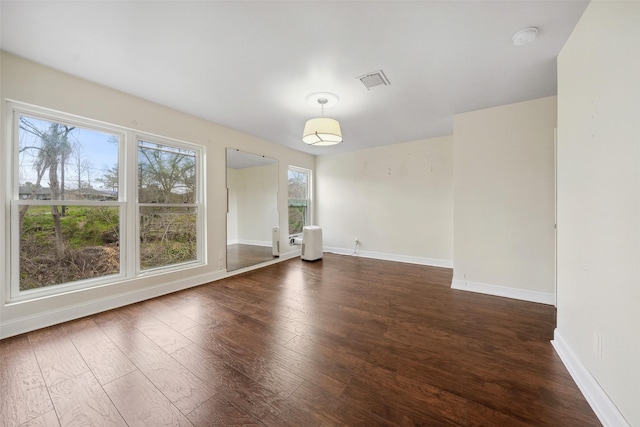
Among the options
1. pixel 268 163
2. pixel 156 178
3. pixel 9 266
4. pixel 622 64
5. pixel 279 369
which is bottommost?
pixel 279 369

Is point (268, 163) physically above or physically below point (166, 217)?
above

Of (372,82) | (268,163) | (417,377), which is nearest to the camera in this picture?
(417,377)

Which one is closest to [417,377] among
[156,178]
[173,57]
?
[173,57]

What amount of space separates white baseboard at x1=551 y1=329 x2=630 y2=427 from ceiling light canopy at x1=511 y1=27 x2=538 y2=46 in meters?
2.39

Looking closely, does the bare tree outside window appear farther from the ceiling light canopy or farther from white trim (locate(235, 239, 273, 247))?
the ceiling light canopy

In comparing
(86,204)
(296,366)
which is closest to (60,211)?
(86,204)

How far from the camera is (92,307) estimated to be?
2.50 metres

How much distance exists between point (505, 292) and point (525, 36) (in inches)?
111

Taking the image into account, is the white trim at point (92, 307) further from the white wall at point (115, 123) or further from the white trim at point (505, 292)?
the white trim at point (505, 292)

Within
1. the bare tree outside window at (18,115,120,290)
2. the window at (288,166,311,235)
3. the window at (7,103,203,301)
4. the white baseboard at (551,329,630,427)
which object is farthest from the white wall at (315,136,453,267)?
the bare tree outside window at (18,115,120,290)

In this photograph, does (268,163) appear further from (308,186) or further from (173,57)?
(173,57)

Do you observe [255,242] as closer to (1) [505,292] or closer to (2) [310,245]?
(2) [310,245]

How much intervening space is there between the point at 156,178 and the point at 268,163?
217 centimetres

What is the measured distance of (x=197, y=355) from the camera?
5.94 ft
